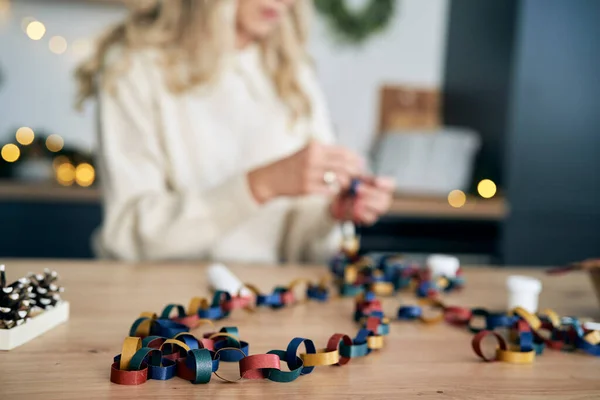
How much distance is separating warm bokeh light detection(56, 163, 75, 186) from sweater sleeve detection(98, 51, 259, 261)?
1.24 m

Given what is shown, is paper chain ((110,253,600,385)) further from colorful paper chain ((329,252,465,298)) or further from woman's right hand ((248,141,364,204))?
woman's right hand ((248,141,364,204))

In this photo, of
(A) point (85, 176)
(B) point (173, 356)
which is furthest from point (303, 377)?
(A) point (85, 176)

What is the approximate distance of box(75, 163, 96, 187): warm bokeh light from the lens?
2.60 meters

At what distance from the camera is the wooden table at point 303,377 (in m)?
0.54

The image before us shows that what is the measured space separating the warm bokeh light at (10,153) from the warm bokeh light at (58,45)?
0.49 metres

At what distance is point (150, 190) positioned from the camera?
→ 1.40 metres

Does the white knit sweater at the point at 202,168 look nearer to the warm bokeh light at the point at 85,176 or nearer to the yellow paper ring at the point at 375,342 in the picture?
the yellow paper ring at the point at 375,342

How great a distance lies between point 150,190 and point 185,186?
5.5 inches

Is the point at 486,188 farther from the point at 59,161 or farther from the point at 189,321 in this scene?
the point at 189,321

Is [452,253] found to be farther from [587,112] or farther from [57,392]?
[57,392]

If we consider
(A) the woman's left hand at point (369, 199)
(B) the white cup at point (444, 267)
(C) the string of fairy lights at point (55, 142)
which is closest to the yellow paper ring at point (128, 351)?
(B) the white cup at point (444, 267)

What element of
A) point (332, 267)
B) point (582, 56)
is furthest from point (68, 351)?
point (582, 56)

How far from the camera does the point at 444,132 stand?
282cm

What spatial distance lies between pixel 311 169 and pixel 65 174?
1.70m
